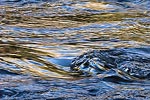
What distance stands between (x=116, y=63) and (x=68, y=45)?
3.16 feet

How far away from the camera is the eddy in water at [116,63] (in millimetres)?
4027

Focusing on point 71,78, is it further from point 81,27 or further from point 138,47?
point 81,27

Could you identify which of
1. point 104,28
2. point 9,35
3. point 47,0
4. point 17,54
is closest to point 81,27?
point 104,28

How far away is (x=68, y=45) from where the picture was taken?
5.12 metres

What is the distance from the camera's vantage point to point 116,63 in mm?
4250

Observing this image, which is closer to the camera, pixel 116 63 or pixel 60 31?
pixel 116 63

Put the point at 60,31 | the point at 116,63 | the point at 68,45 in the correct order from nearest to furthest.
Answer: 1. the point at 116,63
2. the point at 68,45
3. the point at 60,31

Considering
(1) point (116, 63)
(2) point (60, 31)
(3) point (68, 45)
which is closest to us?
(1) point (116, 63)

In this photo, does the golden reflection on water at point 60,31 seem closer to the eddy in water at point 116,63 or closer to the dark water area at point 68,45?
the dark water area at point 68,45

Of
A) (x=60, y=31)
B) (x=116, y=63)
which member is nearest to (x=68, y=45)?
(x=60, y=31)

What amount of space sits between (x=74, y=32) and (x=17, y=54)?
1307 millimetres

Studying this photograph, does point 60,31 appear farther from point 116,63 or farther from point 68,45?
point 116,63

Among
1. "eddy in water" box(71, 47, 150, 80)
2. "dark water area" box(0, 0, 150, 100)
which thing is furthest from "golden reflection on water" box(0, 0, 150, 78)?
"eddy in water" box(71, 47, 150, 80)

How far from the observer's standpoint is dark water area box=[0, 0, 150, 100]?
11.7ft
